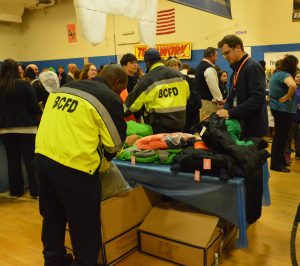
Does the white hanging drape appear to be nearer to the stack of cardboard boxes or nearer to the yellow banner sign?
the stack of cardboard boxes

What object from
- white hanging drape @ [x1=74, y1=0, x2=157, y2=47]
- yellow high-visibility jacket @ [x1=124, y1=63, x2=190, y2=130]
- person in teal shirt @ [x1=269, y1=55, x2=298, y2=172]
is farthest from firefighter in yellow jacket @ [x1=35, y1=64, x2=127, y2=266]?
person in teal shirt @ [x1=269, y1=55, x2=298, y2=172]

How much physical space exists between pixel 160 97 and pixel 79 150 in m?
1.09

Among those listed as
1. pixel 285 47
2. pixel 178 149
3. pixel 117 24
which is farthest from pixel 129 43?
pixel 178 149

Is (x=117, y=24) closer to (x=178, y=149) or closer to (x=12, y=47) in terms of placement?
(x=12, y=47)

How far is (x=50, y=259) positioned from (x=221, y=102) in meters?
3.20

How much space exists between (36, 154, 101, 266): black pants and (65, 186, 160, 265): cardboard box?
0.98 ft

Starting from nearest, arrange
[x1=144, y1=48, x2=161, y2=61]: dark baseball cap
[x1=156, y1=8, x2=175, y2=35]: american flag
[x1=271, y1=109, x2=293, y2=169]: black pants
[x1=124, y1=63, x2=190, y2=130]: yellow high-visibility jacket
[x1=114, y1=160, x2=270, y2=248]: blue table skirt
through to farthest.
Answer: [x1=114, y1=160, x2=270, y2=248]: blue table skirt
[x1=124, y1=63, x2=190, y2=130]: yellow high-visibility jacket
[x1=144, y1=48, x2=161, y2=61]: dark baseball cap
[x1=271, y1=109, x2=293, y2=169]: black pants
[x1=156, y1=8, x2=175, y2=35]: american flag

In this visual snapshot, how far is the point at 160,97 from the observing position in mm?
2684

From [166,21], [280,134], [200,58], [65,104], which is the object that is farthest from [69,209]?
[166,21]

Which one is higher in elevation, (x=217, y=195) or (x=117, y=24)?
(x=117, y=24)

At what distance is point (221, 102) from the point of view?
4.56m

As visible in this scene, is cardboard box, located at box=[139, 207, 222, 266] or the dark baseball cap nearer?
cardboard box, located at box=[139, 207, 222, 266]

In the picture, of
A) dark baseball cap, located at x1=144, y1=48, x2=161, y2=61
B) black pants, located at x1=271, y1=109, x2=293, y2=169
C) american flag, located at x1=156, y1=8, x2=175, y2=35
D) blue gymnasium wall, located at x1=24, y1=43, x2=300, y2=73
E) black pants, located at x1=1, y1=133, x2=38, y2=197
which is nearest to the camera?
dark baseball cap, located at x1=144, y1=48, x2=161, y2=61

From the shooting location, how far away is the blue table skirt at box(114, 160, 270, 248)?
2.13m
